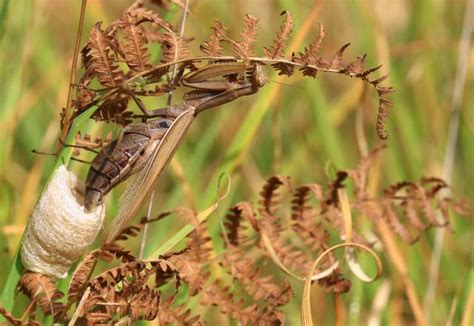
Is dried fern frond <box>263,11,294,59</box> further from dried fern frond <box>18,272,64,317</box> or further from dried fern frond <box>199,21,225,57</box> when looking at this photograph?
dried fern frond <box>18,272,64,317</box>

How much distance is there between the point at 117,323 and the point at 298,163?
129cm

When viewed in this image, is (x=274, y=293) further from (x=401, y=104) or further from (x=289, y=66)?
(x=401, y=104)

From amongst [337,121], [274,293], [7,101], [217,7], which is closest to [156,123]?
[274,293]

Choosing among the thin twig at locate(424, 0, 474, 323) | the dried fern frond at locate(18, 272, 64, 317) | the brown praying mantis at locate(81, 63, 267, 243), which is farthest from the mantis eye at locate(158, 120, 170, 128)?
the thin twig at locate(424, 0, 474, 323)

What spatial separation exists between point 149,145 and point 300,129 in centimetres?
158

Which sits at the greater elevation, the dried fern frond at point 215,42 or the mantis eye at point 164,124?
the dried fern frond at point 215,42

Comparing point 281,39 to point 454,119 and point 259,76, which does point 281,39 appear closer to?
point 259,76

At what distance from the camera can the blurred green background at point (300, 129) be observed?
1742 millimetres

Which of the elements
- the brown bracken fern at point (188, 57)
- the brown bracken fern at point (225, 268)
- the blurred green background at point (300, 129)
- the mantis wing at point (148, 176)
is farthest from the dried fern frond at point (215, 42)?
the blurred green background at point (300, 129)

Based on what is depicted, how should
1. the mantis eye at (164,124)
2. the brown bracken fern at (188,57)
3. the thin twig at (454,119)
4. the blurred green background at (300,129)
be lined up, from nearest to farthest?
1. the brown bracken fern at (188,57)
2. the mantis eye at (164,124)
3. the blurred green background at (300,129)
4. the thin twig at (454,119)

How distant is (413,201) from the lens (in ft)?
5.24

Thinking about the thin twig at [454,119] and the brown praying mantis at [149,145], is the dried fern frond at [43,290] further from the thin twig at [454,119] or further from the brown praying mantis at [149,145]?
the thin twig at [454,119]

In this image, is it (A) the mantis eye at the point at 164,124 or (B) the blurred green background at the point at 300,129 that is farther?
(B) the blurred green background at the point at 300,129

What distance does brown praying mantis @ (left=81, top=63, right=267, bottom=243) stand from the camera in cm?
119
